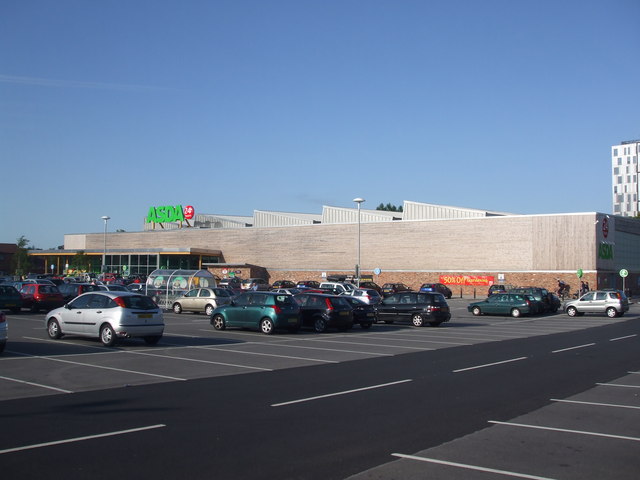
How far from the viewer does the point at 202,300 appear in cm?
3328

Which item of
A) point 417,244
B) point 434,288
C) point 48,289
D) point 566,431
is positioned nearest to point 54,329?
point 48,289

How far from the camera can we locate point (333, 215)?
256ft

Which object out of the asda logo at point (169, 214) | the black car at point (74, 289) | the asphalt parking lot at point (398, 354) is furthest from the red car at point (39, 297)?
the asda logo at point (169, 214)

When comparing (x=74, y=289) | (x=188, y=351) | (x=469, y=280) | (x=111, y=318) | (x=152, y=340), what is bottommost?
(x=188, y=351)

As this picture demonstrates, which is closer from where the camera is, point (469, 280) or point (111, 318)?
point (111, 318)

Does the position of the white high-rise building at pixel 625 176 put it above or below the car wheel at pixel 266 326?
above

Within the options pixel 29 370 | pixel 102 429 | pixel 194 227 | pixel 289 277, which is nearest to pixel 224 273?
pixel 289 277

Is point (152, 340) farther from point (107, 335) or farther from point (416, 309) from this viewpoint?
point (416, 309)

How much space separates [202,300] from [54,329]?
43.7 feet

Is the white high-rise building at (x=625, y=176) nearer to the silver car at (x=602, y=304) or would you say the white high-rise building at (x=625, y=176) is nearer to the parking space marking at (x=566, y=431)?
the silver car at (x=602, y=304)

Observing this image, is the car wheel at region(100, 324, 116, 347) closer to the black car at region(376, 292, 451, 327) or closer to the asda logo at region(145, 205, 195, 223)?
the black car at region(376, 292, 451, 327)

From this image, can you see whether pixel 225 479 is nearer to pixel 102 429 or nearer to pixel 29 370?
pixel 102 429

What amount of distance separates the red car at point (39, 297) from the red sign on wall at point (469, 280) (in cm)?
3908

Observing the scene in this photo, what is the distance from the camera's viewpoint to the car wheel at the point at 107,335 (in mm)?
18453
